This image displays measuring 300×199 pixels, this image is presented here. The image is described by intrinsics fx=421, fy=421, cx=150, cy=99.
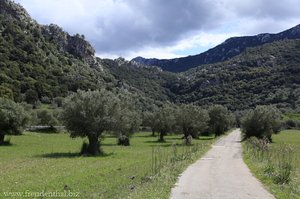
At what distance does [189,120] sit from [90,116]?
140ft

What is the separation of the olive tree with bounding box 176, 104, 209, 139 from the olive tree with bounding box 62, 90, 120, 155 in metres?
39.6

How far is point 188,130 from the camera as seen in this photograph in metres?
94.0

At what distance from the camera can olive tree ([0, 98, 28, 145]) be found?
6838cm

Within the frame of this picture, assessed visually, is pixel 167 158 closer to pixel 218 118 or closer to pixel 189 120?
pixel 189 120

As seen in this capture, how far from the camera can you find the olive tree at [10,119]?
68.4 m

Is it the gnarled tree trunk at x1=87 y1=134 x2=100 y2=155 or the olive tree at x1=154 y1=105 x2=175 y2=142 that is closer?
the gnarled tree trunk at x1=87 y1=134 x2=100 y2=155

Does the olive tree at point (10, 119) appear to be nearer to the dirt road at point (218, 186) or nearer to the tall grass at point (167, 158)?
the tall grass at point (167, 158)

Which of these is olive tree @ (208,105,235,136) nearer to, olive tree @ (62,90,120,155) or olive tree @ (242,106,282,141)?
olive tree @ (242,106,282,141)

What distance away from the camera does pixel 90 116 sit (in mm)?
52000

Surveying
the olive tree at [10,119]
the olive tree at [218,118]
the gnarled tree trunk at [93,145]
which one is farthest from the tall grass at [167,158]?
the olive tree at [218,118]

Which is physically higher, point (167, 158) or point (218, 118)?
point (218, 118)

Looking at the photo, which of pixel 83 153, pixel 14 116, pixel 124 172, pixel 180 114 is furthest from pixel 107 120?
pixel 180 114

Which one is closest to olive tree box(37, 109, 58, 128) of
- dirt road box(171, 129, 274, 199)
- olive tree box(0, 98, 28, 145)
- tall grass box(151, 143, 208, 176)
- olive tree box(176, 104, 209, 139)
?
olive tree box(176, 104, 209, 139)

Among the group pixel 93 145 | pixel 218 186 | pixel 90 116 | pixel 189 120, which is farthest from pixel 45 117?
pixel 218 186
